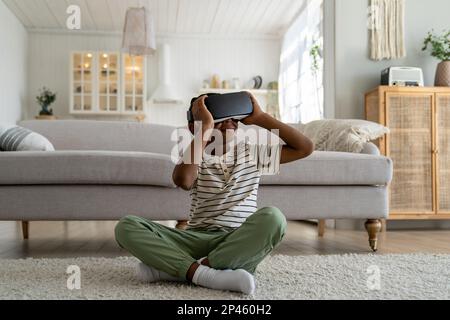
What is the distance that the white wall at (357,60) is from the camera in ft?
13.0

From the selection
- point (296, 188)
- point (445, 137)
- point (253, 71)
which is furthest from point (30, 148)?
point (253, 71)

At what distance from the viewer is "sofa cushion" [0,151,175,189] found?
2.28 meters

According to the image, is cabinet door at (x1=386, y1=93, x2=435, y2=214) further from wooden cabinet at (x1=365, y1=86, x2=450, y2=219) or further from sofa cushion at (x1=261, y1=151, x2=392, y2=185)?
sofa cushion at (x1=261, y1=151, x2=392, y2=185)

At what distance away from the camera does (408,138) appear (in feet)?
11.9

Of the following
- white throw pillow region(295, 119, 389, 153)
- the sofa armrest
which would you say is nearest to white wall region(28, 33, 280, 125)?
white throw pillow region(295, 119, 389, 153)

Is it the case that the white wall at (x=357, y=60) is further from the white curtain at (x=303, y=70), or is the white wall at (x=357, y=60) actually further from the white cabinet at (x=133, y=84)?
the white cabinet at (x=133, y=84)

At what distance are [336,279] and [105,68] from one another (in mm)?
6273

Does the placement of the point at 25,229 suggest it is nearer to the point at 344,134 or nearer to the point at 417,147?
the point at 344,134

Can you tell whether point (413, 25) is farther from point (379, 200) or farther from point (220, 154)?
point (220, 154)

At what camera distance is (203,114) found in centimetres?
149

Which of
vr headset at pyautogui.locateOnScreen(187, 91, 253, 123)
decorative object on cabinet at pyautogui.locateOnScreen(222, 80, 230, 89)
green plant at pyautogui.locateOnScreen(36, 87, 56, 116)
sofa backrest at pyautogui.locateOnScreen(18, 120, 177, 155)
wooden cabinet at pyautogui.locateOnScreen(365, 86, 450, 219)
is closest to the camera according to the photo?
vr headset at pyautogui.locateOnScreen(187, 91, 253, 123)

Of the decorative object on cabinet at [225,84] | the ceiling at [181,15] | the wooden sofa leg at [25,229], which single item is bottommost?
the wooden sofa leg at [25,229]

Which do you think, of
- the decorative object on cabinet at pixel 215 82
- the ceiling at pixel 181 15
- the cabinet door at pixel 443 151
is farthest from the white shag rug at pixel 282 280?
the decorative object on cabinet at pixel 215 82

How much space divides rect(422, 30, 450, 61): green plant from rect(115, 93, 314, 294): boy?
274 centimetres
